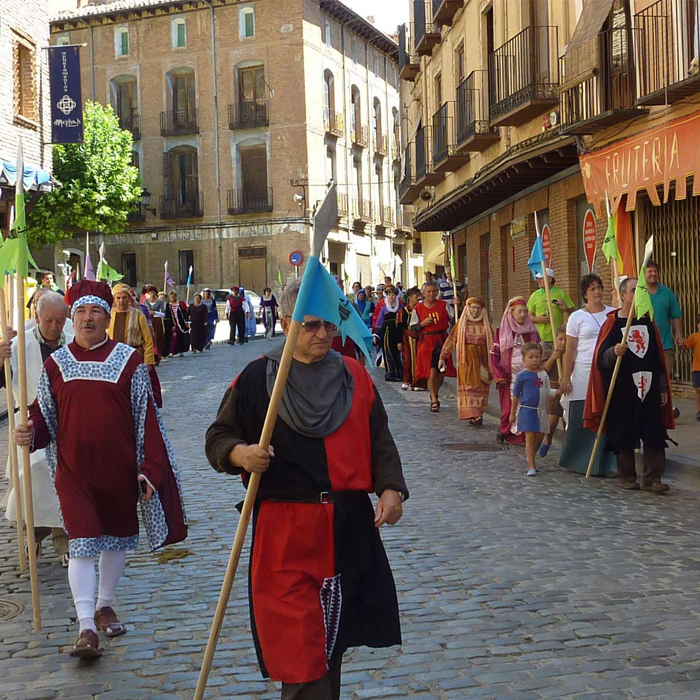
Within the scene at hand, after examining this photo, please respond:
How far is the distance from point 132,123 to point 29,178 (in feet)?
107

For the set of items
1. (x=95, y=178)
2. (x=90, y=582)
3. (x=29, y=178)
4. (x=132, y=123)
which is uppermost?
(x=132, y=123)

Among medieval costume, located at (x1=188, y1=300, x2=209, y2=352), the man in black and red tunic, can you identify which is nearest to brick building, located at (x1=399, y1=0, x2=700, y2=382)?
medieval costume, located at (x1=188, y1=300, x2=209, y2=352)

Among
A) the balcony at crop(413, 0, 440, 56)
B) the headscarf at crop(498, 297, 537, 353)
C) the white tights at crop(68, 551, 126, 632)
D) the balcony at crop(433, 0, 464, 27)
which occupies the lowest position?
the white tights at crop(68, 551, 126, 632)

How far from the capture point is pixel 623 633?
5211 mm

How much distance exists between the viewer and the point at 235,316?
34.2 m

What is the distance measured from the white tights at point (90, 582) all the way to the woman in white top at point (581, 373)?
18.4 feet

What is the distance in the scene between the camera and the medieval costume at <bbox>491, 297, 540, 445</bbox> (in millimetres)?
12195

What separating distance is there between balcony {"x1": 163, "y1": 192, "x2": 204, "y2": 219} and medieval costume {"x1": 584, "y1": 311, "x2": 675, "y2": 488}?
44.6 metres

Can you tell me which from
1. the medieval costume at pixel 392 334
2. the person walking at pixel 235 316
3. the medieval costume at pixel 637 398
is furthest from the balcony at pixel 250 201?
the medieval costume at pixel 637 398

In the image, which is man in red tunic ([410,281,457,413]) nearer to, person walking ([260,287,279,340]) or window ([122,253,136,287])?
person walking ([260,287,279,340])

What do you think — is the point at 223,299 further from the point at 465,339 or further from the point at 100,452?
the point at 100,452

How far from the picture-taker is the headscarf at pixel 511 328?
12172 mm

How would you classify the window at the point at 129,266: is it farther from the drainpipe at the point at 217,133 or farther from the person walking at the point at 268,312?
the person walking at the point at 268,312

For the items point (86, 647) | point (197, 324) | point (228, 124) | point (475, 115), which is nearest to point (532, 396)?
point (86, 647)
